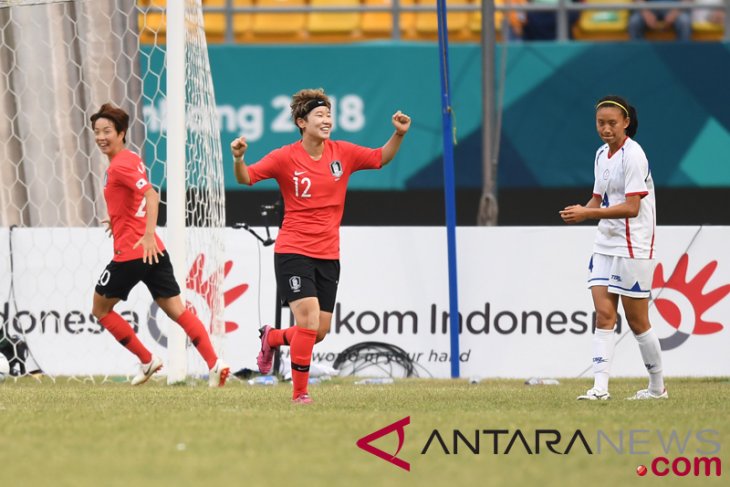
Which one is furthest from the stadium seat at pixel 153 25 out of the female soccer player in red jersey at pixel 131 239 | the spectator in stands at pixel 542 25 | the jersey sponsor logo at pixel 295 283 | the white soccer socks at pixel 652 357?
the white soccer socks at pixel 652 357

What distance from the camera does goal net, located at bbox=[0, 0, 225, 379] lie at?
38.0ft

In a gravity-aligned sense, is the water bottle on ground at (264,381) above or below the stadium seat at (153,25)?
below

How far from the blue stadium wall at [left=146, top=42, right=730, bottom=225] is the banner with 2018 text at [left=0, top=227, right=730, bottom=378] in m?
4.49

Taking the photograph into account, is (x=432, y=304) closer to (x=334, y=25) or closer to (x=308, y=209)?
(x=308, y=209)

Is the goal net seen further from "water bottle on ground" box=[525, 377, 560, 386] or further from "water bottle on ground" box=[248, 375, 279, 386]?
"water bottle on ground" box=[525, 377, 560, 386]

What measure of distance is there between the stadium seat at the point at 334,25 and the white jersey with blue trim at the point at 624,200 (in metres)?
9.06

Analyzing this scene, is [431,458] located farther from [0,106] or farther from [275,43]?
[275,43]

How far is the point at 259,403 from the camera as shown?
27.9 ft

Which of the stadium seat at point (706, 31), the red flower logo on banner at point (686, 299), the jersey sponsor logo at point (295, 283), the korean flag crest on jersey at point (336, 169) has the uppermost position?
the stadium seat at point (706, 31)

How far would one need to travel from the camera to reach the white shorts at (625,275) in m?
8.81

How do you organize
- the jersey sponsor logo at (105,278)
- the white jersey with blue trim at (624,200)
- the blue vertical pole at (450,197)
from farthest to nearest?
1. the blue vertical pole at (450,197)
2. the jersey sponsor logo at (105,278)
3. the white jersey with blue trim at (624,200)

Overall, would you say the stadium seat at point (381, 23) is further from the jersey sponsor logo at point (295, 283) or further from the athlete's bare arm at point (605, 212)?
the jersey sponsor logo at point (295, 283)

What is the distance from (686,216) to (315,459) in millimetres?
12523

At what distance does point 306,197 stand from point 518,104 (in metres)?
8.79
